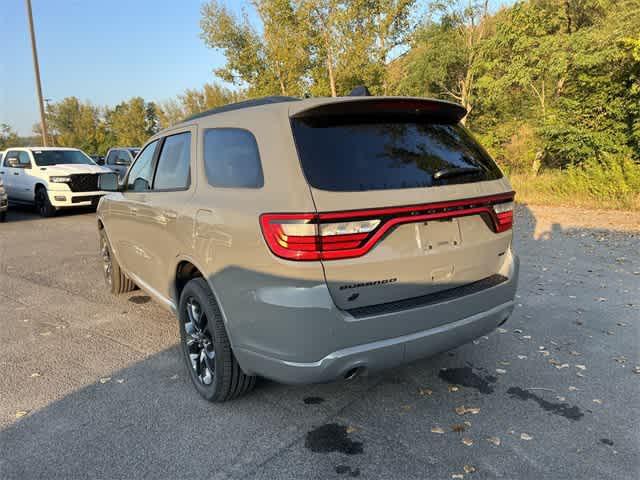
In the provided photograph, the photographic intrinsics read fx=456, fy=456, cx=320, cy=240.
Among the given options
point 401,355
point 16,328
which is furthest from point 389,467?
point 16,328

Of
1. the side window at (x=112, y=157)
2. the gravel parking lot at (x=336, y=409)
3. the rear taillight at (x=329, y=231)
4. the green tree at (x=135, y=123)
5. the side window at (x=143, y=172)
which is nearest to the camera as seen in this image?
the rear taillight at (x=329, y=231)

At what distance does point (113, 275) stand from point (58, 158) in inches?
368

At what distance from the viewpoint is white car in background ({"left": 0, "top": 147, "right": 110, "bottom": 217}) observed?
460 inches

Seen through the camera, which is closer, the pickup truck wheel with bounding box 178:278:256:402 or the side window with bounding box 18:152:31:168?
the pickup truck wheel with bounding box 178:278:256:402

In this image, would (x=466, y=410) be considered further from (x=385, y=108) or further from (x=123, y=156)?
(x=123, y=156)

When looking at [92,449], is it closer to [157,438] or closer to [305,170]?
[157,438]

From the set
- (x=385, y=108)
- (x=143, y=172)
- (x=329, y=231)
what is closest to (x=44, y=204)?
(x=143, y=172)

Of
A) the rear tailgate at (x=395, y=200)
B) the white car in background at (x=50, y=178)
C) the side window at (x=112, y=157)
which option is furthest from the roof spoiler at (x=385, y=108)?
the side window at (x=112, y=157)

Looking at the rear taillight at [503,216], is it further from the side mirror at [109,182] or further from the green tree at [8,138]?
the green tree at [8,138]

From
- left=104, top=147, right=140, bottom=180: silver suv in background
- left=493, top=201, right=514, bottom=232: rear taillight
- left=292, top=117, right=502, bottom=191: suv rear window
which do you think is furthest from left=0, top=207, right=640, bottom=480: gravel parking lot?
left=104, top=147, right=140, bottom=180: silver suv in background

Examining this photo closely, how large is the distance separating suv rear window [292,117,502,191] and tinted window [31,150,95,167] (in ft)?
40.9

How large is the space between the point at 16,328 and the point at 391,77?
18656 millimetres

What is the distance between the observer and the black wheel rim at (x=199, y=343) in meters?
2.96

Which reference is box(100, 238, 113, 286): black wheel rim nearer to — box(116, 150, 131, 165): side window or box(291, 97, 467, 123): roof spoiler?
box(291, 97, 467, 123): roof spoiler
